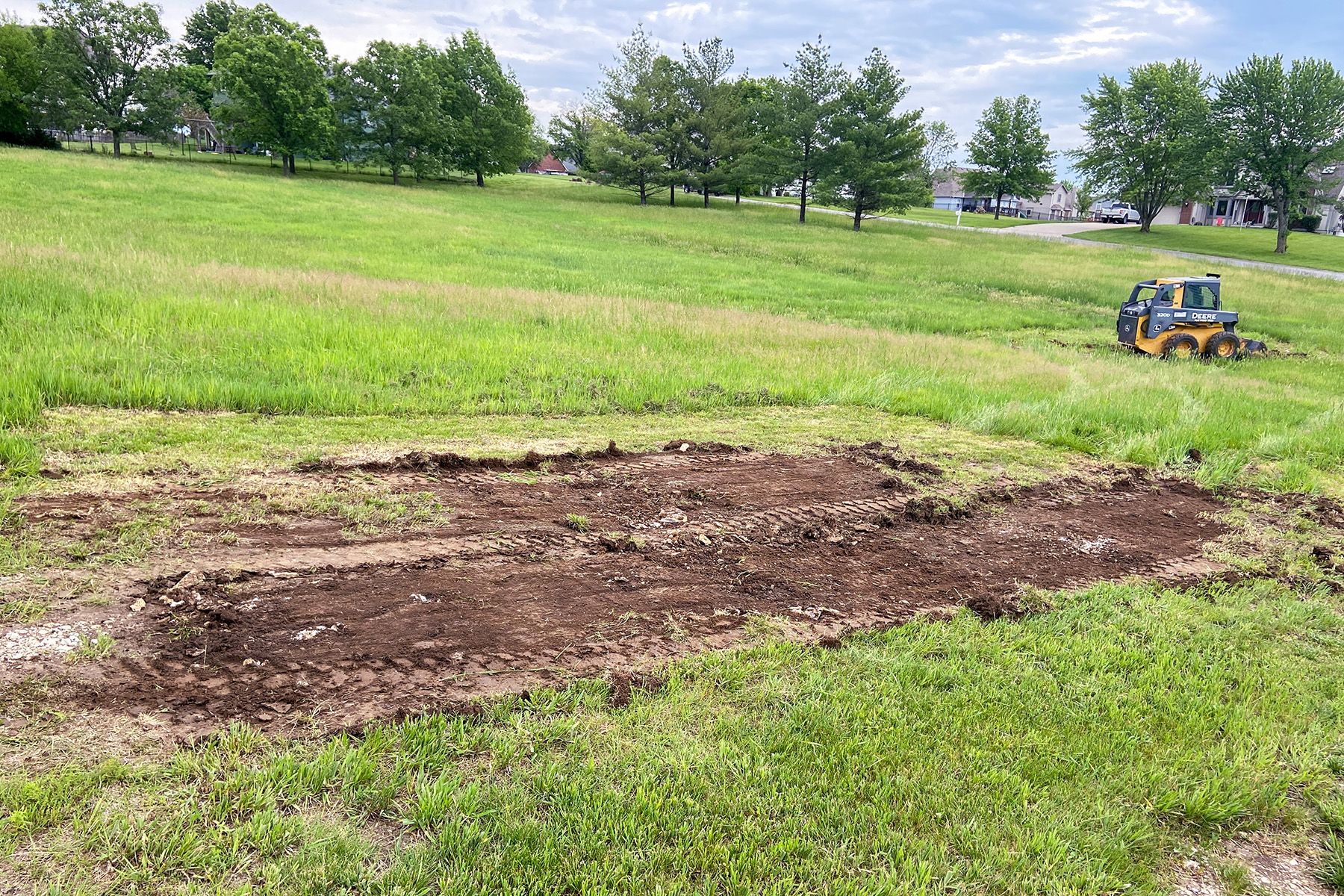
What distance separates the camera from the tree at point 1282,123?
1676 inches

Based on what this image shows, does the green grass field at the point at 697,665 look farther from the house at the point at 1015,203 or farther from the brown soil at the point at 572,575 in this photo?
the house at the point at 1015,203

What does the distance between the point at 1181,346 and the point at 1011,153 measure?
62606 millimetres

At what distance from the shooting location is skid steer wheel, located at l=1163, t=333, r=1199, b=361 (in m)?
15.2

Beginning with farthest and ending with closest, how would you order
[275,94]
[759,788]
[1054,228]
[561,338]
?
[1054,228] → [275,94] → [561,338] → [759,788]

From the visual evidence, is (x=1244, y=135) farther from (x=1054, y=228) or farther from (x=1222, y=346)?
(x=1222, y=346)

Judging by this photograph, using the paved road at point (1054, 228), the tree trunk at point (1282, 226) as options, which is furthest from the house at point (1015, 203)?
the tree trunk at point (1282, 226)

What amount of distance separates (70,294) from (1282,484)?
14.7 m

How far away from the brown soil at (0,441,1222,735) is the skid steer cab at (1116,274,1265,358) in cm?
1019

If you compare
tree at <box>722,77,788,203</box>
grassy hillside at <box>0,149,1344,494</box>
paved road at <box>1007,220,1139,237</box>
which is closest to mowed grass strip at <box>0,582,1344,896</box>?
grassy hillside at <box>0,149,1344,494</box>

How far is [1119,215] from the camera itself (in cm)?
9525

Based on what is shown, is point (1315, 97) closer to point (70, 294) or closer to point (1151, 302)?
point (1151, 302)

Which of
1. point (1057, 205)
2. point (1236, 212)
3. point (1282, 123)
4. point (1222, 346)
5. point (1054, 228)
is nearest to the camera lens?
point (1222, 346)

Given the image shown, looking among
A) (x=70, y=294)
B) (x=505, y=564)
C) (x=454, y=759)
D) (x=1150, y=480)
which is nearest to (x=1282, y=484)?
(x=1150, y=480)

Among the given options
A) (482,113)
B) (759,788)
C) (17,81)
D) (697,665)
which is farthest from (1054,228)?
(17,81)
